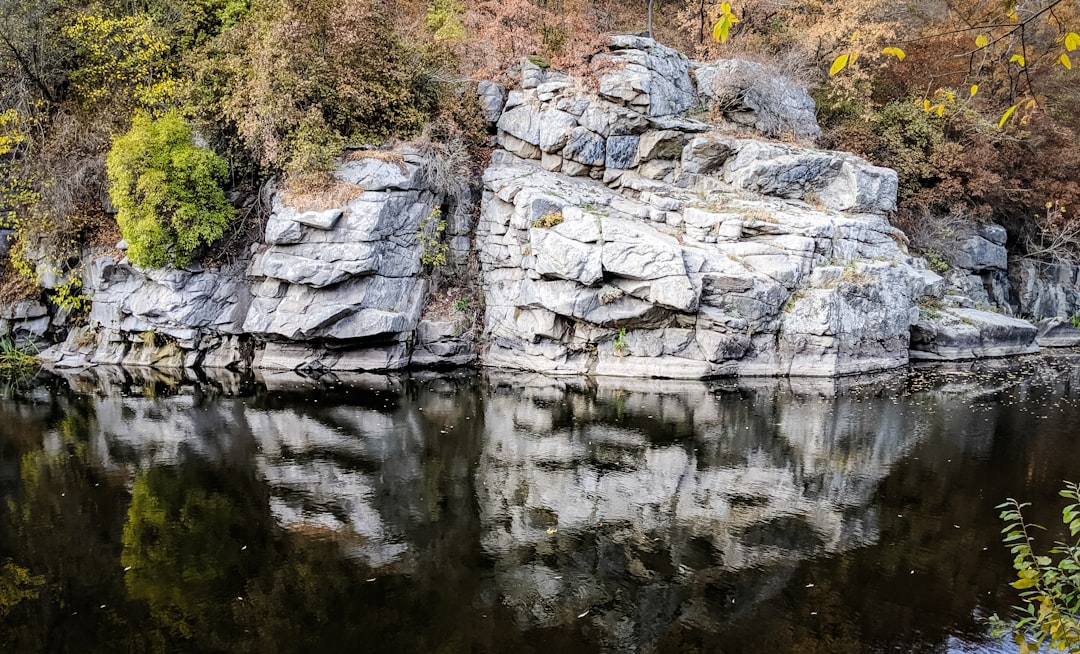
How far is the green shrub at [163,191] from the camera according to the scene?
19.0 m

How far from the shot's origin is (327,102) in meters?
20.5

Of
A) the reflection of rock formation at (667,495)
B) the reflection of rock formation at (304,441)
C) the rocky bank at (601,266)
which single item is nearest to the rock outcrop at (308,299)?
the rocky bank at (601,266)

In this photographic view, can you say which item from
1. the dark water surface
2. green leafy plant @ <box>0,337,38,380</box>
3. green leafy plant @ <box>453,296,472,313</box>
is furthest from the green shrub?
green leafy plant @ <box>453,296,472,313</box>

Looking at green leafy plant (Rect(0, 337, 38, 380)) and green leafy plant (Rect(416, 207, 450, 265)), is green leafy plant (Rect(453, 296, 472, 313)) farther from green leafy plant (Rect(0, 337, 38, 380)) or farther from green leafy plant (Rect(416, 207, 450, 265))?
green leafy plant (Rect(0, 337, 38, 380))

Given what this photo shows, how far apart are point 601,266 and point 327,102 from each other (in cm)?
980

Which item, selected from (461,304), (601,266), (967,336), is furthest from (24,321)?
(967,336)

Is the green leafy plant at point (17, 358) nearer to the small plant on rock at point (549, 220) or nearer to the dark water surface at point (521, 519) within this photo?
the dark water surface at point (521, 519)

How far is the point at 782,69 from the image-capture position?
24000mm

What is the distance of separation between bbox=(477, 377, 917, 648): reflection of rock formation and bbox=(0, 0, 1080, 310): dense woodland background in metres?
9.27

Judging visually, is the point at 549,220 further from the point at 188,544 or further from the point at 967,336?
the point at 967,336

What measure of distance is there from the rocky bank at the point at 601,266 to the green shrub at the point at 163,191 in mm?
1070

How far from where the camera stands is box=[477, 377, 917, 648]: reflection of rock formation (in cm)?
803

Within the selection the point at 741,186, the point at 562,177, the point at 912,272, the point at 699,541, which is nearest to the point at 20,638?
the point at 699,541

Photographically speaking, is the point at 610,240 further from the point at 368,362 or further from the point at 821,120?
the point at 821,120
